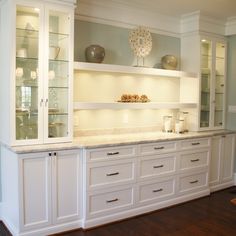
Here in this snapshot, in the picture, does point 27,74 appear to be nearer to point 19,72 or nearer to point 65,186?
point 19,72

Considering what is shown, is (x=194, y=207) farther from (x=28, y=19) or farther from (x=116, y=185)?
(x=28, y=19)

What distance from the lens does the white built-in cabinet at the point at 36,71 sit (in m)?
3.08

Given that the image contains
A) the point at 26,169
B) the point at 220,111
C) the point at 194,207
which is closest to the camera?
the point at 26,169

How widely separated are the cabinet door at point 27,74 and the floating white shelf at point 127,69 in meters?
0.50

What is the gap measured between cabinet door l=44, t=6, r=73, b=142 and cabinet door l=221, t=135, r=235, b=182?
108 inches

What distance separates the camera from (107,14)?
13.0 ft

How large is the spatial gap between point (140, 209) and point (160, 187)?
41cm

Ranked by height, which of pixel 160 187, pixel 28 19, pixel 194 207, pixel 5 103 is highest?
pixel 28 19

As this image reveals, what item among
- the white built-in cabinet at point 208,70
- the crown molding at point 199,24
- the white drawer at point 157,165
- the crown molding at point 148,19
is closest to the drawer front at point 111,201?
the white drawer at point 157,165

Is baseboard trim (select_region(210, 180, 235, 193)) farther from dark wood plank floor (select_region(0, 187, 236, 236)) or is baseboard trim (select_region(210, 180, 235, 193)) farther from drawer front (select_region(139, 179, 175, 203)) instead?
drawer front (select_region(139, 179, 175, 203))

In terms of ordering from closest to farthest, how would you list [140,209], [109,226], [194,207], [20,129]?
1. [20,129]
2. [109,226]
3. [140,209]
4. [194,207]

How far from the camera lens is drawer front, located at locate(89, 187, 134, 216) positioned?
3.39 m

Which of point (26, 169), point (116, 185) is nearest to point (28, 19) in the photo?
point (26, 169)

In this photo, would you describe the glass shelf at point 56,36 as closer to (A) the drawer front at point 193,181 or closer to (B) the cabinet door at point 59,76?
(B) the cabinet door at point 59,76
